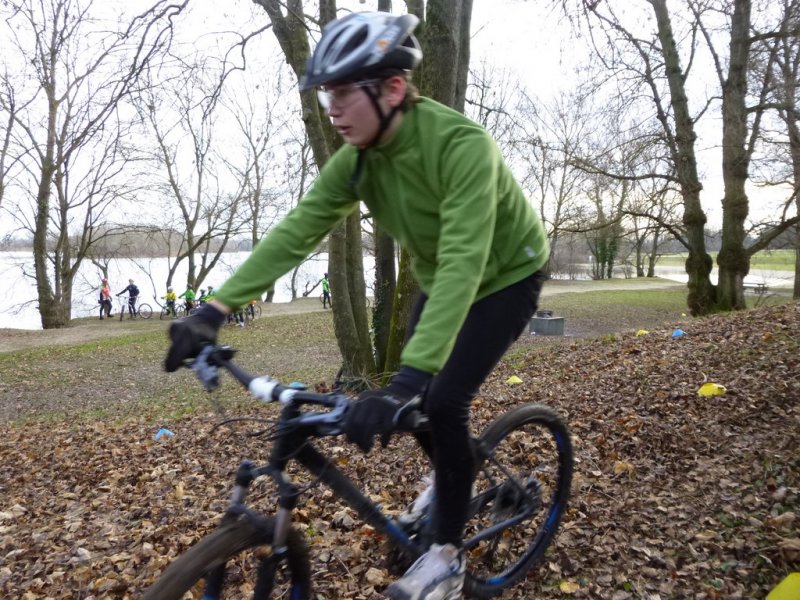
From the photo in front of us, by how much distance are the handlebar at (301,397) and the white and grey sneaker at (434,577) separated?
789 mm

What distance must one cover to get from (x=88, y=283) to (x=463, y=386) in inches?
1777

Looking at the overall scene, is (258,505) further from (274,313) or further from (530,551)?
(274,313)

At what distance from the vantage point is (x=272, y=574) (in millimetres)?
2221

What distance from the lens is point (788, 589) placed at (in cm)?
270

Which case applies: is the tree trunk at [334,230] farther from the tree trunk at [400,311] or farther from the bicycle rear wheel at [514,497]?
the bicycle rear wheel at [514,497]

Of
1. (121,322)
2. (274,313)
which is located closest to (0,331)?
(121,322)

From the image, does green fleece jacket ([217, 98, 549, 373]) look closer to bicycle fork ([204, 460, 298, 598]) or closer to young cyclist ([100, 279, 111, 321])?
bicycle fork ([204, 460, 298, 598])

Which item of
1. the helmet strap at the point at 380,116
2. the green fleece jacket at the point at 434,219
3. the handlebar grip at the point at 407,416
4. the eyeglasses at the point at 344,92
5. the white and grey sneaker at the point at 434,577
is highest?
the eyeglasses at the point at 344,92

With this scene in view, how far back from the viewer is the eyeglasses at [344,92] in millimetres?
2186

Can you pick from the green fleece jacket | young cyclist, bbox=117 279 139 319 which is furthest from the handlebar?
young cyclist, bbox=117 279 139 319

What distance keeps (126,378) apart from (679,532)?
1460 centimetres

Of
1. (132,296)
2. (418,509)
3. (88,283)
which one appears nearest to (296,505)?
(418,509)

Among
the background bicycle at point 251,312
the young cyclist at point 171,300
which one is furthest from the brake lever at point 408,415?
the young cyclist at point 171,300

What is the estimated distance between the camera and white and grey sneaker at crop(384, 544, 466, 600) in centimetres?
237
